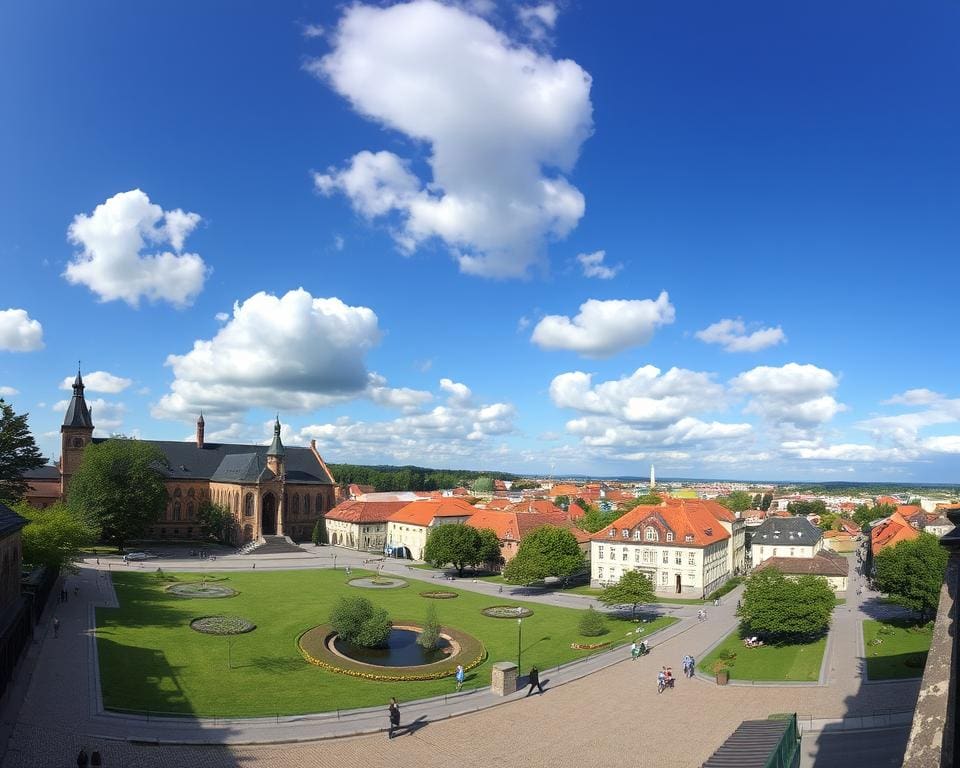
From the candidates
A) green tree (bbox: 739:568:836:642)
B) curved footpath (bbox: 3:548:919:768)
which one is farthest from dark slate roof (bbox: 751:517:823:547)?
curved footpath (bbox: 3:548:919:768)

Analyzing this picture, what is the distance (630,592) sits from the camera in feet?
159

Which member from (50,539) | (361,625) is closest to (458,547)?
(361,625)

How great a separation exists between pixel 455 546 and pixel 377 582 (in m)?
9.00

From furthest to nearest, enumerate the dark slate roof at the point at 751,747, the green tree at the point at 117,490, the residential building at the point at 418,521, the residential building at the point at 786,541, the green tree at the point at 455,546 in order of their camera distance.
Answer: the residential building at the point at 418,521, the residential building at the point at 786,541, the green tree at the point at 117,490, the green tree at the point at 455,546, the dark slate roof at the point at 751,747

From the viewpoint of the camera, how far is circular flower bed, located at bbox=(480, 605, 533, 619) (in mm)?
49031

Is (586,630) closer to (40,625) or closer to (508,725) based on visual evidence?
(508,725)

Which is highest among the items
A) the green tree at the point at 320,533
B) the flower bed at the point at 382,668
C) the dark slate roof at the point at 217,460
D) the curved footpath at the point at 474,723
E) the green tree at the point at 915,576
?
the dark slate roof at the point at 217,460

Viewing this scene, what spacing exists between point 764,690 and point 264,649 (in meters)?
27.5

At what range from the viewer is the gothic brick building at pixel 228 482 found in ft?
303

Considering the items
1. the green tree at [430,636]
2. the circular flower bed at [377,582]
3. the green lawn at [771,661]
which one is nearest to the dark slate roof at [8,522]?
the green tree at [430,636]

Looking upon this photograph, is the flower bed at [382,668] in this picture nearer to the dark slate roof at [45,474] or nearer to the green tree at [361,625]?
the green tree at [361,625]

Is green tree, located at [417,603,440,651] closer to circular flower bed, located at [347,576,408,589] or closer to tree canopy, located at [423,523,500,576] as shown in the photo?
circular flower bed, located at [347,576,408,589]

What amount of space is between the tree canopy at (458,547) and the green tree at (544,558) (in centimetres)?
854

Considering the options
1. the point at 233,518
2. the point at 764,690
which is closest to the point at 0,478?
the point at 233,518
